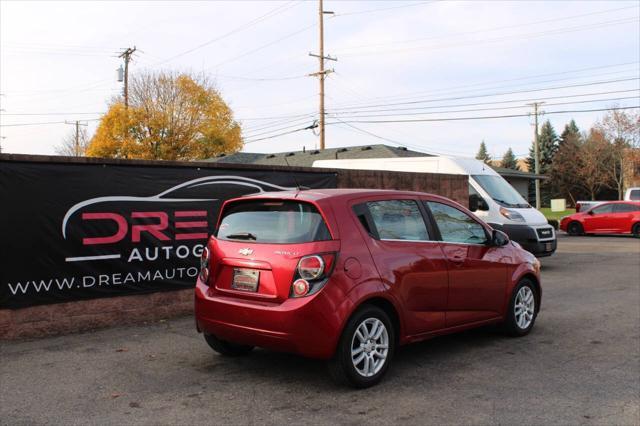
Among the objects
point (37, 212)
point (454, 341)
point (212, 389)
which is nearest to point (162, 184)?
point (37, 212)

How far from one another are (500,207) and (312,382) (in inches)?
368

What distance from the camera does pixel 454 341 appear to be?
257 inches

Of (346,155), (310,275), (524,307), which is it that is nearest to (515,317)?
(524,307)

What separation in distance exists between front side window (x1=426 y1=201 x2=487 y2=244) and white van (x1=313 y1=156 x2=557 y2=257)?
7.03 meters

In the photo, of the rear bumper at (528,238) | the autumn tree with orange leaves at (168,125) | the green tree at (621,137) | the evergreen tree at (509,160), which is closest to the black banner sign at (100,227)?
the rear bumper at (528,238)

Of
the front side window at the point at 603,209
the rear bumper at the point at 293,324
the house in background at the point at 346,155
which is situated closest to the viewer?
the rear bumper at the point at 293,324

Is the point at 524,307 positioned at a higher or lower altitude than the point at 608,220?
lower

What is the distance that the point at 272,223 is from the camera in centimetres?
511

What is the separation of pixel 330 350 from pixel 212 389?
108 cm

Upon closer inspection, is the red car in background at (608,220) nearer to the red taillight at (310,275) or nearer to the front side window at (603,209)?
the front side window at (603,209)

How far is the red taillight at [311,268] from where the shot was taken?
464 cm

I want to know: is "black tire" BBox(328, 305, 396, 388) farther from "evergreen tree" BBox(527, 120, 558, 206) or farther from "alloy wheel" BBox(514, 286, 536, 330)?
"evergreen tree" BBox(527, 120, 558, 206)

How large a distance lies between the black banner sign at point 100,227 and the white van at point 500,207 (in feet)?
23.1

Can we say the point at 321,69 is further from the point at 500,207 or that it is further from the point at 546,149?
the point at 546,149
